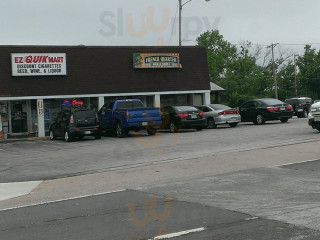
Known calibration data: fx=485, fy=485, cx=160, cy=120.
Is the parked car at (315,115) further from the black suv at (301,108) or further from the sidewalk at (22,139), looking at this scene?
the black suv at (301,108)

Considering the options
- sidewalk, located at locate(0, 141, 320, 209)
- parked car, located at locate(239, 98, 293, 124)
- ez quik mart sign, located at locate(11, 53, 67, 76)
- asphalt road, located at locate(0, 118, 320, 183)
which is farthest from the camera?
parked car, located at locate(239, 98, 293, 124)

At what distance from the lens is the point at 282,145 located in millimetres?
17109

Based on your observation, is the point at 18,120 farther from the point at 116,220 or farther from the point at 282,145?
the point at 116,220

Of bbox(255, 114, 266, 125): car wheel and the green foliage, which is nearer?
bbox(255, 114, 266, 125): car wheel

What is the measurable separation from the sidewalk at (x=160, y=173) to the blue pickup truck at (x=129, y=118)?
28.8ft

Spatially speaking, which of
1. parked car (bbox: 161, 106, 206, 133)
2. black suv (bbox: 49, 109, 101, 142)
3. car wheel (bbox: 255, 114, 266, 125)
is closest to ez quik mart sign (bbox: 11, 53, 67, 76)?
black suv (bbox: 49, 109, 101, 142)

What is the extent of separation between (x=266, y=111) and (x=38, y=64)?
44.5ft

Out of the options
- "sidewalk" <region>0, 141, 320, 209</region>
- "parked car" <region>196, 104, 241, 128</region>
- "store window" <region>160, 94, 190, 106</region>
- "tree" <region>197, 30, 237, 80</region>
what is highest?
"tree" <region>197, 30, 237, 80</region>

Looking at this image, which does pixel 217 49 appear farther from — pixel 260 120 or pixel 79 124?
pixel 79 124

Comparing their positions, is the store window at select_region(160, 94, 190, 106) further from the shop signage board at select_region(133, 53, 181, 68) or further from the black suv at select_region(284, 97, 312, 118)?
the black suv at select_region(284, 97, 312, 118)

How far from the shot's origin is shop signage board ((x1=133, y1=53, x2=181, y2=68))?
30.6 meters

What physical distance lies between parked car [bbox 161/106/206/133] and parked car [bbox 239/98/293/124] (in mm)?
4036

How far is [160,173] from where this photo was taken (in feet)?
40.7

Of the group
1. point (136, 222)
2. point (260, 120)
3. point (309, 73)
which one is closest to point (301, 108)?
point (260, 120)
